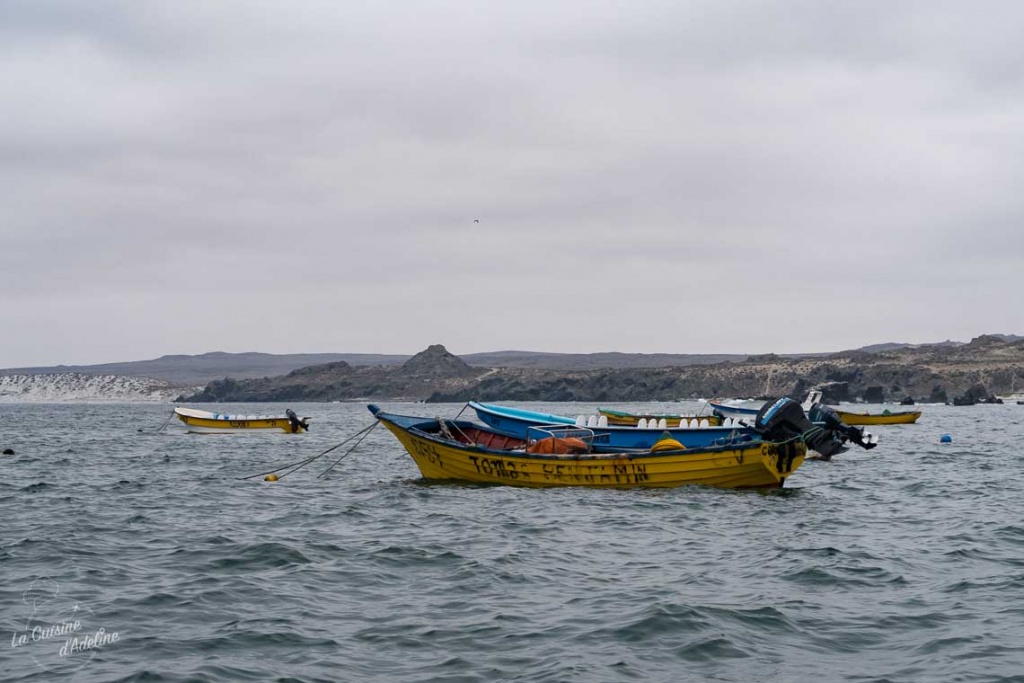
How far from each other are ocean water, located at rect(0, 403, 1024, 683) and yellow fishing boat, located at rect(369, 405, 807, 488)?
2.11ft

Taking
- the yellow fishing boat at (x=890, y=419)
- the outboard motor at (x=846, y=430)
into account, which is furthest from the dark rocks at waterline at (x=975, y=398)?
the outboard motor at (x=846, y=430)

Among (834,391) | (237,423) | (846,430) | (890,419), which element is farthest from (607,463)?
(834,391)

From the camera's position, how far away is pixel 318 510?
929 inches

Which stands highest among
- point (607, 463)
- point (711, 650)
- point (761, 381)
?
point (761, 381)

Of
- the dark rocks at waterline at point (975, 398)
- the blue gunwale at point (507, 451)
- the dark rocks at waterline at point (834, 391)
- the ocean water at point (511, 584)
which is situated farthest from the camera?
the dark rocks at waterline at point (834, 391)

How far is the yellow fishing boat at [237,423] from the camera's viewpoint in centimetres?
6072

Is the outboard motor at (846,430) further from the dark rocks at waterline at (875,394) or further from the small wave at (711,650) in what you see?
the dark rocks at waterline at (875,394)

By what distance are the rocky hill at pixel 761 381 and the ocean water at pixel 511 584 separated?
109 meters

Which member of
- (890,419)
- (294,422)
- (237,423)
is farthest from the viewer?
(890,419)

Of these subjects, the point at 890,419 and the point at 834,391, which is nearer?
the point at 890,419

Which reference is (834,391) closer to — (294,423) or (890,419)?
(890,419)

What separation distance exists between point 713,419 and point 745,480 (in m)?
15.7

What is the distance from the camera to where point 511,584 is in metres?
15.0

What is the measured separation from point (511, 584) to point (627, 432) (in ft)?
52.7
